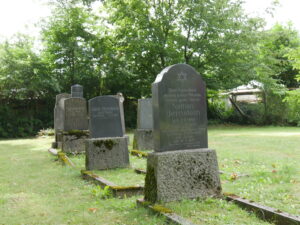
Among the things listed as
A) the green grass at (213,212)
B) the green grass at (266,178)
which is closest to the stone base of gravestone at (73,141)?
the green grass at (266,178)

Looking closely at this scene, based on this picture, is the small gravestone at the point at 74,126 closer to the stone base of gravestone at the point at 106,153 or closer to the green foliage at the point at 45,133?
the stone base of gravestone at the point at 106,153

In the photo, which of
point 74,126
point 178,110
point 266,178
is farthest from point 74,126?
point 266,178

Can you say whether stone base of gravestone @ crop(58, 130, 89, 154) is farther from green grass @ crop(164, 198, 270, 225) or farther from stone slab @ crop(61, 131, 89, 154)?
green grass @ crop(164, 198, 270, 225)

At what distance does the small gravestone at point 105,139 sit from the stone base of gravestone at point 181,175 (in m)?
3.29

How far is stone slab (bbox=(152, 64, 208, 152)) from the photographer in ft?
16.5

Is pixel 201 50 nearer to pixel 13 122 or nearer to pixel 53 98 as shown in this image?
pixel 53 98

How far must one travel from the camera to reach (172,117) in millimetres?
5129

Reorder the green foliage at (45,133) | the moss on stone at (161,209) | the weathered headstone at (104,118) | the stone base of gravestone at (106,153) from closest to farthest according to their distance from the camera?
1. the moss on stone at (161,209)
2. the stone base of gravestone at (106,153)
3. the weathered headstone at (104,118)
4. the green foliage at (45,133)

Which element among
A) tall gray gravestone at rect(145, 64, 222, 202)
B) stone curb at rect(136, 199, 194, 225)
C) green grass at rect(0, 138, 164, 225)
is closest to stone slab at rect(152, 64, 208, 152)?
tall gray gravestone at rect(145, 64, 222, 202)

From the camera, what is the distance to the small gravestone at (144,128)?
38.4 ft

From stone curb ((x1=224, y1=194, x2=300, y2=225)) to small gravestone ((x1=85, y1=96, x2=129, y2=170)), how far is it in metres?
4.02

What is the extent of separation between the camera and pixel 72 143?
11.2 m

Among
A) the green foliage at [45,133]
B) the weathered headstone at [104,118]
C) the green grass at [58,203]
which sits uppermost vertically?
the weathered headstone at [104,118]

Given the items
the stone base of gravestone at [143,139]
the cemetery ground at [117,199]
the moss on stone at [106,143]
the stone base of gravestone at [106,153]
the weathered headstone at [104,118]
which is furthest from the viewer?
the stone base of gravestone at [143,139]
